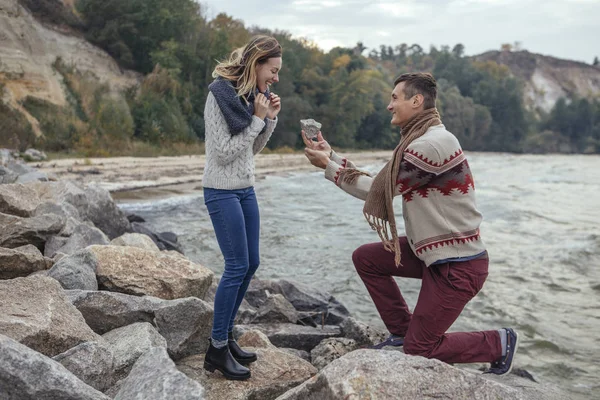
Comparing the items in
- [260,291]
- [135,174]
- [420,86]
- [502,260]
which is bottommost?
[502,260]

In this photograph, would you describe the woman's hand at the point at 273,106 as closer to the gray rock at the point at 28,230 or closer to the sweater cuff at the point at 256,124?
the sweater cuff at the point at 256,124

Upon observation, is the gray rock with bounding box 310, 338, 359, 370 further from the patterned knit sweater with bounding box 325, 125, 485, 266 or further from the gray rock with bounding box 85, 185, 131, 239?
the gray rock with bounding box 85, 185, 131, 239

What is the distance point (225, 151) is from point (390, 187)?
3.35 ft

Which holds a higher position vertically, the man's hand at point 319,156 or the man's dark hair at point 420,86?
the man's dark hair at point 420,86

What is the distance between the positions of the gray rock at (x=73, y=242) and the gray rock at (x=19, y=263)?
31.6 inches

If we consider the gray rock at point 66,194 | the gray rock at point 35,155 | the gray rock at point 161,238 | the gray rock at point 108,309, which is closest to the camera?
the gray rock at point 108,309

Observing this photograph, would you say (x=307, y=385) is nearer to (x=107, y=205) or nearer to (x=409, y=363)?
(x=409, y=363)

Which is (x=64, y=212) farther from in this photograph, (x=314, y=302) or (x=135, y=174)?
(x=135, y=174)

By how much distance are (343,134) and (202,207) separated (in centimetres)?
3159

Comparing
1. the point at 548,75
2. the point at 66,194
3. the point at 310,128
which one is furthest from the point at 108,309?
the point at 548,75

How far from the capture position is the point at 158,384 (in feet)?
7.80

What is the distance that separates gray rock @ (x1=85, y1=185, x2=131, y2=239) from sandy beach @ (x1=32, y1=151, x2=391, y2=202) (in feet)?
15.3

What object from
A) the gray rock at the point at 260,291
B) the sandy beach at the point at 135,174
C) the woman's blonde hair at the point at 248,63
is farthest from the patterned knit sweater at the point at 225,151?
the sandy beach at the point at 135,174

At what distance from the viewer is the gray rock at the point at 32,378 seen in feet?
7.46
